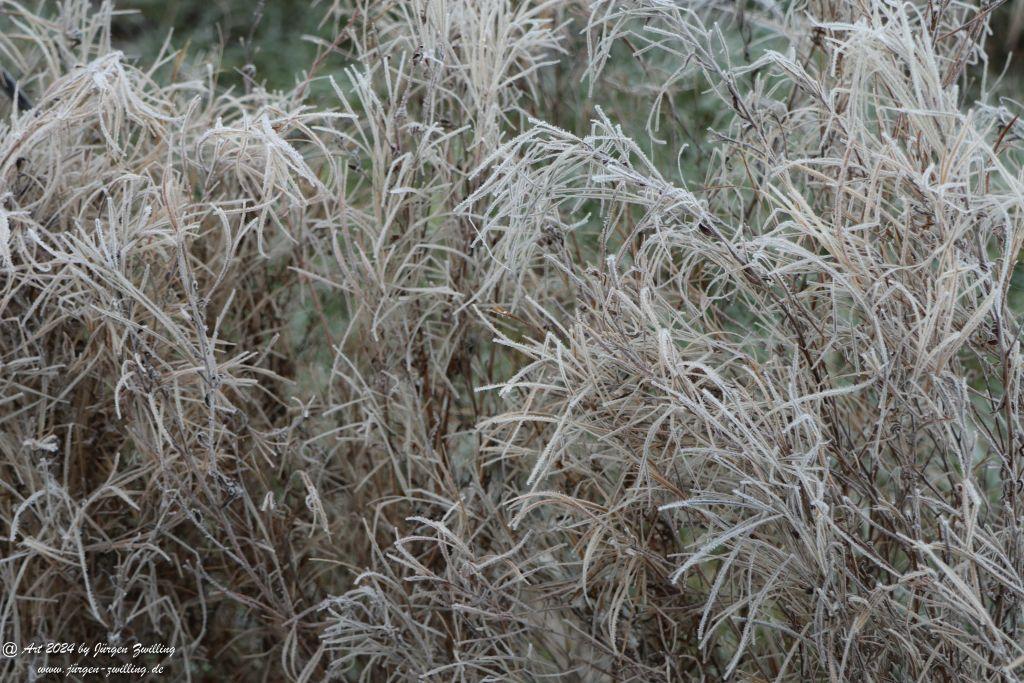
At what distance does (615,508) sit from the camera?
1.46 meters

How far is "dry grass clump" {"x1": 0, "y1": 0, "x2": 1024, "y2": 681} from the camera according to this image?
1363mm

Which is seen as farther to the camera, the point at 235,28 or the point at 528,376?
the point at 235,28

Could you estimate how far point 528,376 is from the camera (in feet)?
5.86

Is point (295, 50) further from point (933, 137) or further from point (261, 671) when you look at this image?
point (933, 137)

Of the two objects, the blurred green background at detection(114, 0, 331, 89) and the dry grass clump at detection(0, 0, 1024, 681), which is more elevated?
the dry grass clump at detection(0, 0, 1024, 681)

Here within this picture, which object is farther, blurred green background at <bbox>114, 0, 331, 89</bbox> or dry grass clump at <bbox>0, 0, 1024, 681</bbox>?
blurred green background at <bbox>114, 0, 331, 89</bbox>

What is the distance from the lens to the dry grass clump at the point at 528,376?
1.36m

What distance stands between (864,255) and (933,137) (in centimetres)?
19

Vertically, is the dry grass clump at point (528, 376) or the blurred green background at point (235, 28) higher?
the dry grass clump at point (528, 376)

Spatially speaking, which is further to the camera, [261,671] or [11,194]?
[261,671]

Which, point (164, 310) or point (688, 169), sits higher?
point (164, 310)

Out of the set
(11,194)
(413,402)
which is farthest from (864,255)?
(11,194)

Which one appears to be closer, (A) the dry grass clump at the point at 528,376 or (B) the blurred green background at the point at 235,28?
(A) the dry grass clump at the point at 528,376

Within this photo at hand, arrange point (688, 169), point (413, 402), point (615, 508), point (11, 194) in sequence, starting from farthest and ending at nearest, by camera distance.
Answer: point (688, 169), point (413, 402), point (11, 194), point (615, 508)
